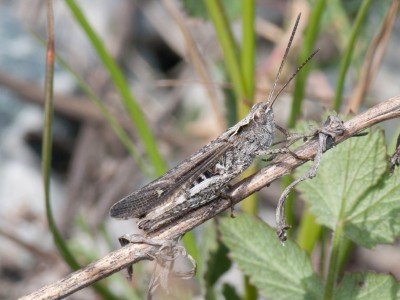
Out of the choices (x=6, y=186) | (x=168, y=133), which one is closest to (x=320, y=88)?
(x=168, y=133)

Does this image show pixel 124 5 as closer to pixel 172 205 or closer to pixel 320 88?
pixel 320 88

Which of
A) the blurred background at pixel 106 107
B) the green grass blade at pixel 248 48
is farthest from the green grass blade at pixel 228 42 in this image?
the blurred background at pixel 106 107

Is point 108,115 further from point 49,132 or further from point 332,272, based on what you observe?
point 332,272

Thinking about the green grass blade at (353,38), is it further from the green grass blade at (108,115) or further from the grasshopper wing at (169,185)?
the green grass blade at (108,115)

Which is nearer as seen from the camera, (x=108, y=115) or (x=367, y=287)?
(x=367, y=287)

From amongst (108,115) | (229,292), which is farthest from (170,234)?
(108,115)
